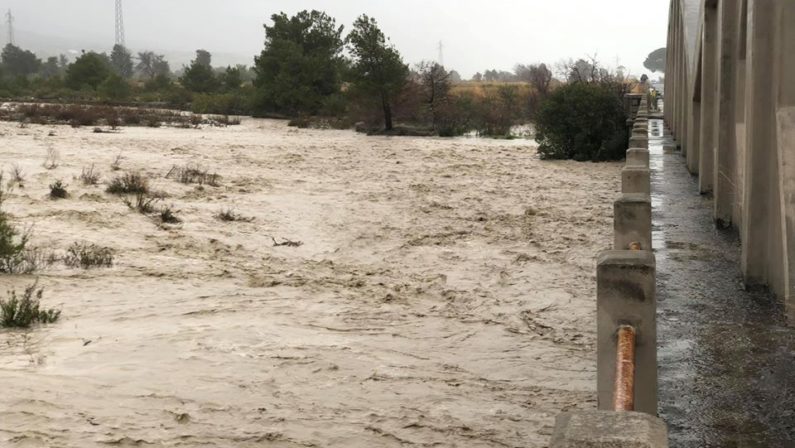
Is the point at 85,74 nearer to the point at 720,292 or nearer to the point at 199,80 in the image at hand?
the point at 199,80

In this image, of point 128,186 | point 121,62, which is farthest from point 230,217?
point 121,62

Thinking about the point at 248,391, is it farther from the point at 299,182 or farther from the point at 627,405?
the point at 299,182

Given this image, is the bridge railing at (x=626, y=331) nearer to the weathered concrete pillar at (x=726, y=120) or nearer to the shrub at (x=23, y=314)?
the weathered concrete pillar at (x=726, y=120)

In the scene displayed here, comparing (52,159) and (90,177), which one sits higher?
(52,159)

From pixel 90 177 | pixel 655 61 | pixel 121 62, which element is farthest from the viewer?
pixel 655 61

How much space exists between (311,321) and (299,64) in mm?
48690

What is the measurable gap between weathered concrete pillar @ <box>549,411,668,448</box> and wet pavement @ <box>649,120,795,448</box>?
6.33ft

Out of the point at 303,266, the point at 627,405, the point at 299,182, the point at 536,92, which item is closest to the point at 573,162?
the point at 299,182

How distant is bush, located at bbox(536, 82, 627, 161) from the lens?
28.2m

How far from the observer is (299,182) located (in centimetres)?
2305

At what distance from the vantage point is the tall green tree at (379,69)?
45656 mm

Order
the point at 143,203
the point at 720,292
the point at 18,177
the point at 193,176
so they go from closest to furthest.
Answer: the point at 720,292, the point at 143,203, the point at 18,177, the point at 193,176

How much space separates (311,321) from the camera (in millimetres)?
9805

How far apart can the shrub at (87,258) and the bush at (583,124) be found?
19.0 m
